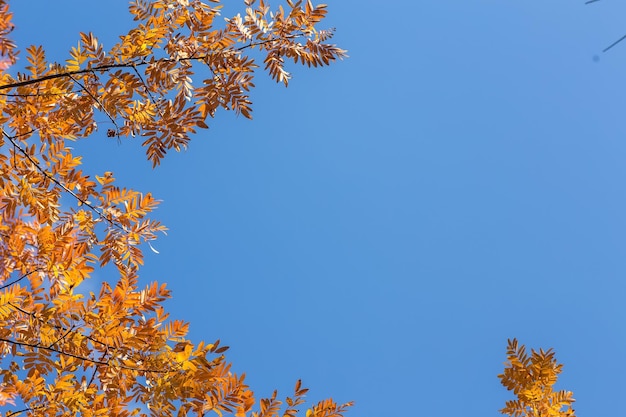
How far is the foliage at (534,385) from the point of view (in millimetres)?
4641

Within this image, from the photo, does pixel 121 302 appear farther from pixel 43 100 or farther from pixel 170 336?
pixel 43 100

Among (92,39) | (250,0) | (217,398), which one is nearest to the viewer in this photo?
(217,398)

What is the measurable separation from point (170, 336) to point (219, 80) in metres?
1.63

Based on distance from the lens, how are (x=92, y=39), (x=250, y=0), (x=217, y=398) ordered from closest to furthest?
(x=217, y=398) < (x=92, y=39) < (x=250, y=0)

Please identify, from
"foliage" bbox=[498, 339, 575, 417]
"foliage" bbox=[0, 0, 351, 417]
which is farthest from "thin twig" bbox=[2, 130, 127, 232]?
"foliage" bbox=[498, 339, 575, 417]

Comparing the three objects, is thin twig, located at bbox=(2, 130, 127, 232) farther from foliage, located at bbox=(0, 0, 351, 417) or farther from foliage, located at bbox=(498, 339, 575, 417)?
foliage, located at bbox=(498, 339, 575, 417)

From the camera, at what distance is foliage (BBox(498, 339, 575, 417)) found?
464 centimetres

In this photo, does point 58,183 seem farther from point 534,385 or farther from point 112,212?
point 534,385

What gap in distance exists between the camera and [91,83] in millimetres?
3562

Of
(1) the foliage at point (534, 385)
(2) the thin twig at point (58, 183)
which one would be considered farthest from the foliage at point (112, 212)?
(1) the foliage at point (534, 385)

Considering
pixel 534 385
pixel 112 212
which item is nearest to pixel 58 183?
pixel 112 212

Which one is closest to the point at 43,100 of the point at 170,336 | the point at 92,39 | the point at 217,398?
the point at 92,39

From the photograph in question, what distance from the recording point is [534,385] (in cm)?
471

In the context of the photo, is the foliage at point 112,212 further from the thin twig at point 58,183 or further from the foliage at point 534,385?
the foliage at point 534,385
